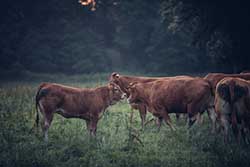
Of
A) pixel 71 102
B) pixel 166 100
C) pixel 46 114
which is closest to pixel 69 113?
pixel 71 102

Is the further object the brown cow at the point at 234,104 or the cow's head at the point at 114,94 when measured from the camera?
the cow's head at the point at 114,94

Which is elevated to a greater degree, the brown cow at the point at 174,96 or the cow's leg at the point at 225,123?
the brown cow at the point at 174,96

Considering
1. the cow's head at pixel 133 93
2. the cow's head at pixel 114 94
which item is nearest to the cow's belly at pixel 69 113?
the cow's head at pixel 114 94

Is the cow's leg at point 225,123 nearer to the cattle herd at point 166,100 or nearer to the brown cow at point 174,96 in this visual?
the cattle herd at point 166,100

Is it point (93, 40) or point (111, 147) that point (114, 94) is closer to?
point (111, 147)

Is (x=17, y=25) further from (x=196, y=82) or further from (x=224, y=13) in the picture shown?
(x=196, y=82)

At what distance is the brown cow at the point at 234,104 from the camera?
31.7 feet

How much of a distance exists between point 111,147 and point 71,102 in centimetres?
196

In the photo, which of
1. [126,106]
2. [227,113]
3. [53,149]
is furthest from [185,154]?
[126,106]

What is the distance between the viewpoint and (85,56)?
1679 inches

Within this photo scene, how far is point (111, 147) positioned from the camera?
9461mm

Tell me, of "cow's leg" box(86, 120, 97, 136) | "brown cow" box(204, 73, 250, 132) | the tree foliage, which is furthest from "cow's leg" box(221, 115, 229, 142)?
the tree foliage

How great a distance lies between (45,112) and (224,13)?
42.5 feet

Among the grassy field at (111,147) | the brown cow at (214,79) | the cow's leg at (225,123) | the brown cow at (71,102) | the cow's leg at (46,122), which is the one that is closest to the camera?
the grassy field at (111,147)
